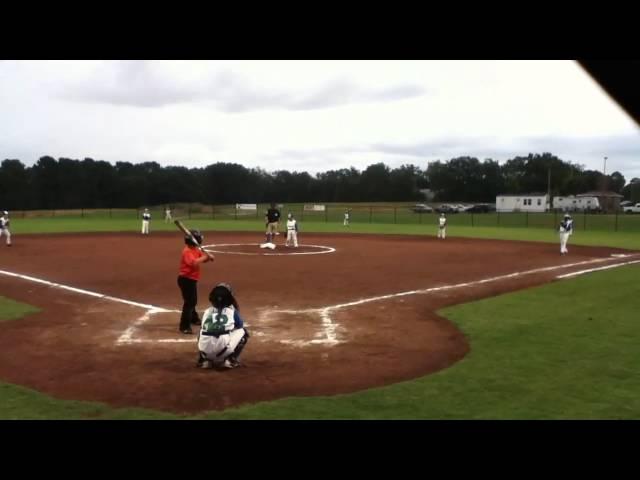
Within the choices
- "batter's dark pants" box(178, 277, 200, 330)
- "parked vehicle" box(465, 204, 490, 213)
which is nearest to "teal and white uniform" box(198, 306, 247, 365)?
"batter's dark pants" box(178, 277, 200, 330)

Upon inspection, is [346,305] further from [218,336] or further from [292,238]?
[292,238]

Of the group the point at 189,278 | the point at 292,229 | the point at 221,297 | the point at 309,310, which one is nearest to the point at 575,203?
the point at 292,229

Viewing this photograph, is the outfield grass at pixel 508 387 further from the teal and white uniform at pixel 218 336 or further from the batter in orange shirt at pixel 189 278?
the batter in orange shirt at pixel 189 278

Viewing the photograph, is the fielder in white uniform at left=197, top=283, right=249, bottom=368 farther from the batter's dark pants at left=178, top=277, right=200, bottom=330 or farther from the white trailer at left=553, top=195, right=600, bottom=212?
the white trailer at left=553, top=195, right=600, bottom=212

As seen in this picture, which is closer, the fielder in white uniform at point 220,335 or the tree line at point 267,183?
the fielder in white uniform at point 220,335

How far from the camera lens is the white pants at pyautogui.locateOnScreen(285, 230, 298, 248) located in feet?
94.0

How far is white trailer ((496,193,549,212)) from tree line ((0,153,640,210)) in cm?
986

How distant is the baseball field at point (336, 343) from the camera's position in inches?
273

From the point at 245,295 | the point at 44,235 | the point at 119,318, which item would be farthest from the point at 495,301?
the point at 44,235

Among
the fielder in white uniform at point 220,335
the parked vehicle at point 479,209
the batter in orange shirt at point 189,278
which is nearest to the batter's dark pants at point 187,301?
the batter in orange shirt at point 189,278

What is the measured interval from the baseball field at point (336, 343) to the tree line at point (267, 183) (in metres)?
79.6

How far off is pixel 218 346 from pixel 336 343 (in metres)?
2.48
